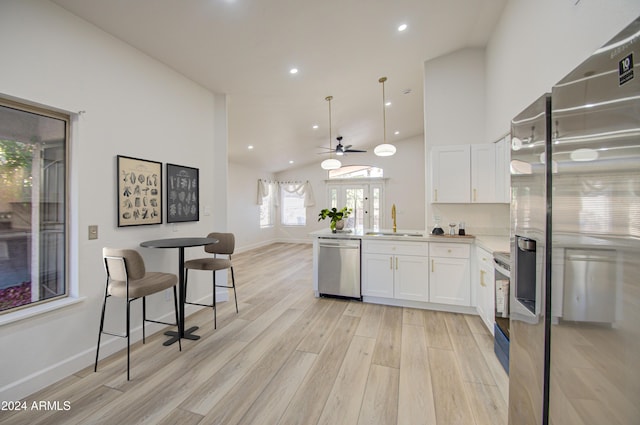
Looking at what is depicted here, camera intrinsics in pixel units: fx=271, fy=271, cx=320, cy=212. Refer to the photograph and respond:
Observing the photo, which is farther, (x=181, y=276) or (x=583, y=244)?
(x=181, y=276)

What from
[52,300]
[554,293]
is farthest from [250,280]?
[554,293]

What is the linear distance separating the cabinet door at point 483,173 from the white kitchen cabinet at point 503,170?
7cm

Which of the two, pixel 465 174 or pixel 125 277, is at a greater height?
pixel 465 174

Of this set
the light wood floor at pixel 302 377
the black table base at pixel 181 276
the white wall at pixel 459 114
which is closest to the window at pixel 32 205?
the black table base at pixel 181 276

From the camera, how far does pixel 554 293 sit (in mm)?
1001

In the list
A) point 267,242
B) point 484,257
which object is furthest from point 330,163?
point 267,242

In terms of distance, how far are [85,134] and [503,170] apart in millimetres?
4423

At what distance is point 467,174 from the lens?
12.2 feet

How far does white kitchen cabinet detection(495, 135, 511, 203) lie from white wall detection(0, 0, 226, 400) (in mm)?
3914

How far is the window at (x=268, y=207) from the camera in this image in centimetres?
921

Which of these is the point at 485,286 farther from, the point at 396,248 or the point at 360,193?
the point at 360,193

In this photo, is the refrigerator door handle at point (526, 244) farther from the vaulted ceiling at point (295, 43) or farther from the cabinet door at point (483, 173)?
the cabinet door at point (483, 173)

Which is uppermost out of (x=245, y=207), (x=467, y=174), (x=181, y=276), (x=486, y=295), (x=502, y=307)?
(x=467, y=174)

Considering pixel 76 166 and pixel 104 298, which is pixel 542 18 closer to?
pixel 76 166
